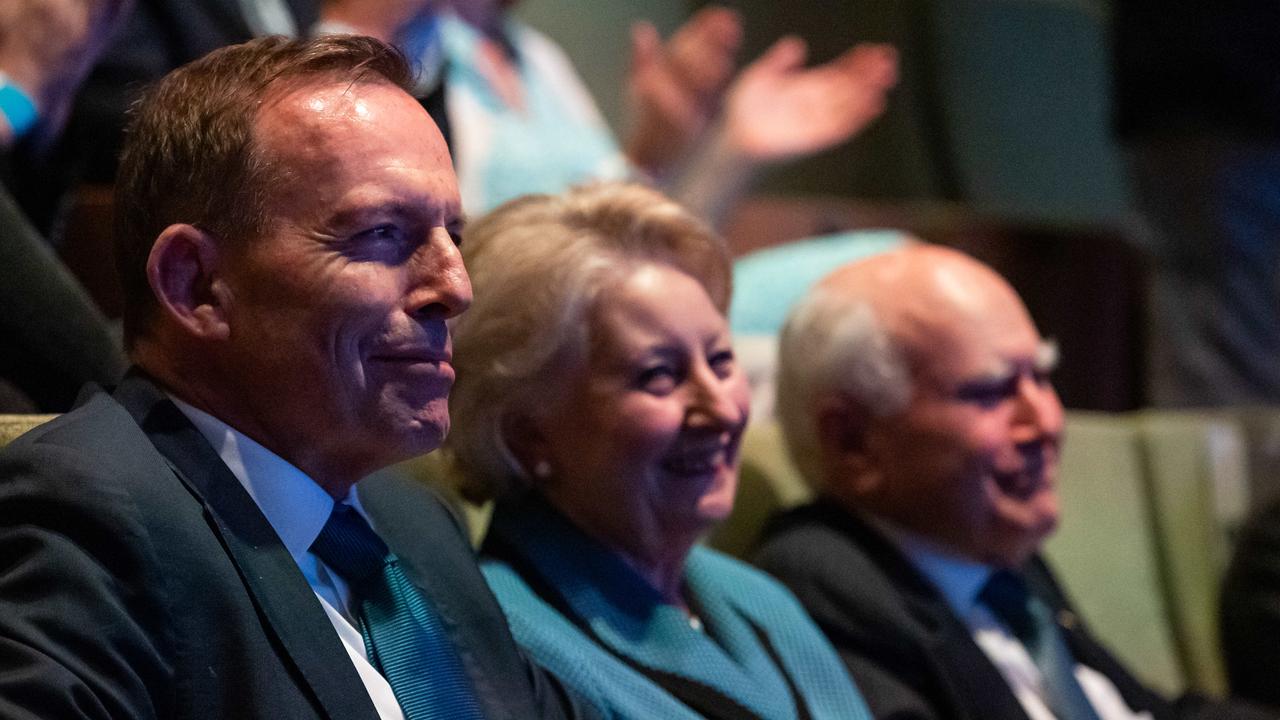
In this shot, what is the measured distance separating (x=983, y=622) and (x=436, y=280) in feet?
4.06

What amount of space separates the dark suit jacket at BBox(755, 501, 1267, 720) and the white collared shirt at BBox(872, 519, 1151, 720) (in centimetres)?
3

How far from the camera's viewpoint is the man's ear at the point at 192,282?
1152 mm

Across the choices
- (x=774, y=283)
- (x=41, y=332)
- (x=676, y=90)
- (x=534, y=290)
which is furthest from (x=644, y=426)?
(x=676, y=90)

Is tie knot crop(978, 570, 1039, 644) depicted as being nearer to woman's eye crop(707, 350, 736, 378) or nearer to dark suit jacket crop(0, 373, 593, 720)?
woman's eye crop(707, 350, 736, 378)

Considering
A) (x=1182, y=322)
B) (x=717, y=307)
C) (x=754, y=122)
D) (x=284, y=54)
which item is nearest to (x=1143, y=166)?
(x=1182, y=322)

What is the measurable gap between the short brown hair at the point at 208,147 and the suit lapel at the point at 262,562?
0.37 feet

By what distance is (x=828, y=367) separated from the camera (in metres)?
2.18

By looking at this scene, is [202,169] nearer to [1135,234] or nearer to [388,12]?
[388,12]

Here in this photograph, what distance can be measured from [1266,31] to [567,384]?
2821mm

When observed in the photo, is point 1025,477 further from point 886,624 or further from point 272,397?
point 272,397

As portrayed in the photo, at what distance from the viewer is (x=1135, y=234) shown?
141 inches

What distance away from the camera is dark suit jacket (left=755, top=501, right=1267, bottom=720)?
6.26ft

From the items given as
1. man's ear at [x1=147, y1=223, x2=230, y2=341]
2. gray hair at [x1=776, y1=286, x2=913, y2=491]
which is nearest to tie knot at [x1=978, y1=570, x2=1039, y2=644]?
gray hair at [x1=776, y1=286, x2=913, y2=491]

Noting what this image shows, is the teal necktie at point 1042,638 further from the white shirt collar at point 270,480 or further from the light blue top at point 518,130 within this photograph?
the white shirt collar at point 270,480
